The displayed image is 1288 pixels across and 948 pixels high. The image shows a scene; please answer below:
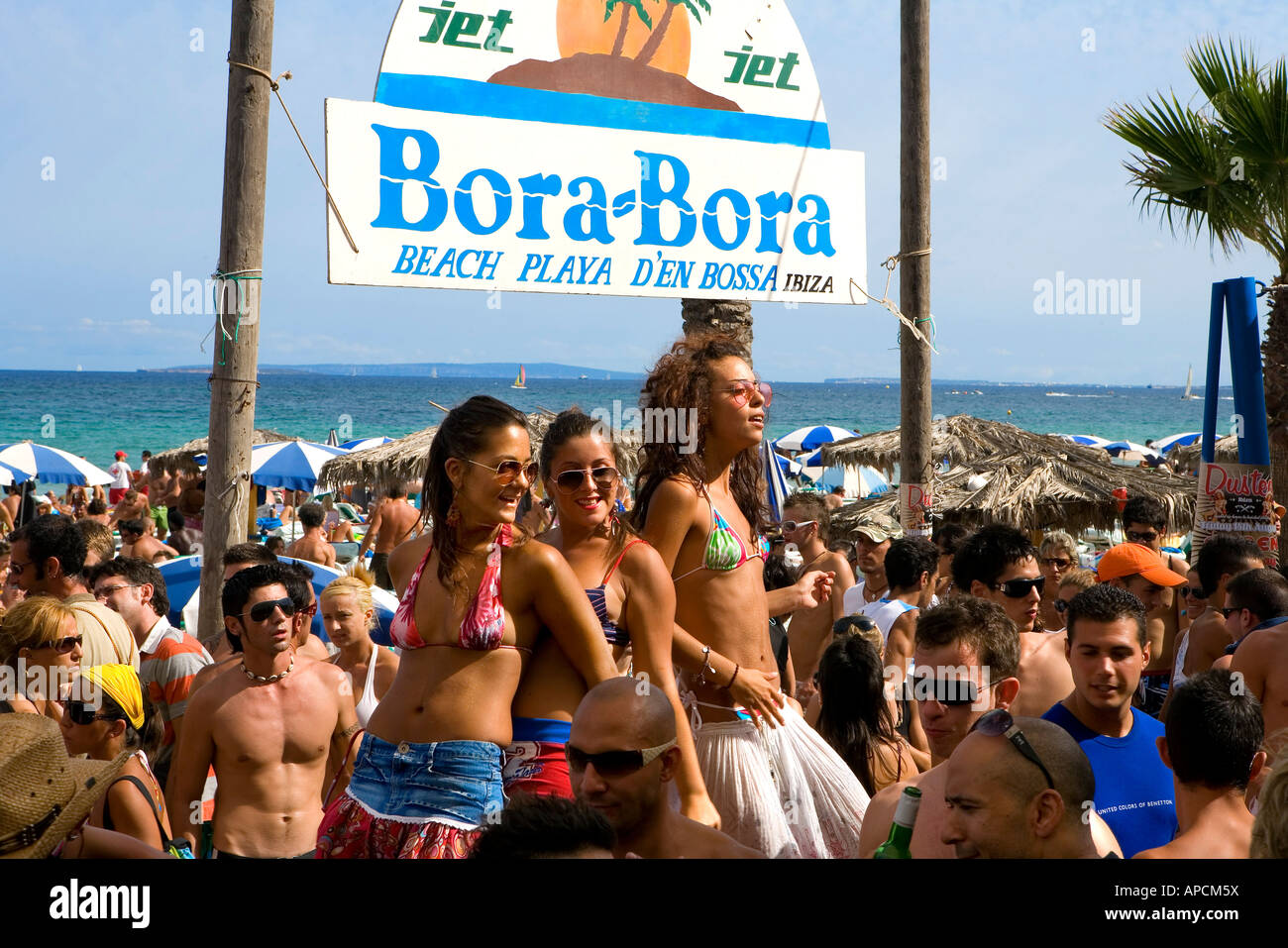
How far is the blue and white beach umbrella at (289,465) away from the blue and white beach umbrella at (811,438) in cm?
1279

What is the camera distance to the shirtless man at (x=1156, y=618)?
6.59 m

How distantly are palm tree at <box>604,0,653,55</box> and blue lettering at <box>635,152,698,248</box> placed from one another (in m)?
0.58

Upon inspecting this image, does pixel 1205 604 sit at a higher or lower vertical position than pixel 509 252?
lower

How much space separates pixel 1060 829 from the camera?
2.55 m

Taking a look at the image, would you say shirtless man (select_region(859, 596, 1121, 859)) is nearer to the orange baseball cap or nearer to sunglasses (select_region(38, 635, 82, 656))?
the orange baseball cap

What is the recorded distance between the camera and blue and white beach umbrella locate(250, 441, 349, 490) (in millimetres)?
17406

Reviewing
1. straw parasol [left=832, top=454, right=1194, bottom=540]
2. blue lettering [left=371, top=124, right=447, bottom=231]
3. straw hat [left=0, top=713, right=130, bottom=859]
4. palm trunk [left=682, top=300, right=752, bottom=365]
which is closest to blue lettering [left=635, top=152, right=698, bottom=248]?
blue lettering [left=371, top=124, right=447, bottom=231]

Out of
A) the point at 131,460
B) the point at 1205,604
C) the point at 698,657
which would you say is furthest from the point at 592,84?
the point at 131,460

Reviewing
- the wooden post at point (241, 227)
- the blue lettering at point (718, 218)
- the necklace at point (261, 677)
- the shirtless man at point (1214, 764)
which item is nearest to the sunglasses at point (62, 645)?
the necklace at point (261, 677)

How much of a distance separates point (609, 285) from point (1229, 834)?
3.89 meters

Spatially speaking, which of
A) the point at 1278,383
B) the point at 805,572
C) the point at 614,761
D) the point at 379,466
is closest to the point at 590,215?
the point at 805,572

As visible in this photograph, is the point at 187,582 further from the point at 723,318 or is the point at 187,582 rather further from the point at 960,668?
the point at 960,668
